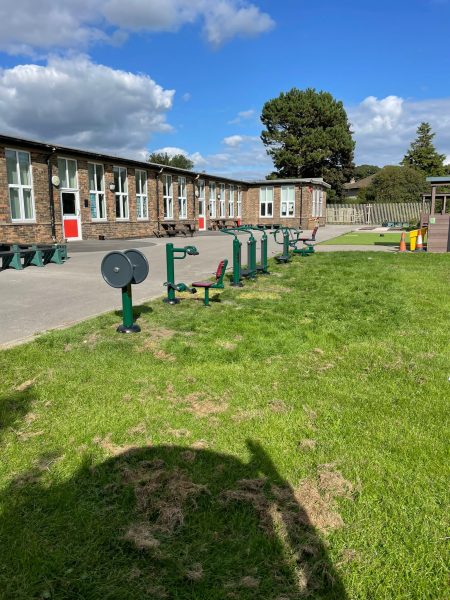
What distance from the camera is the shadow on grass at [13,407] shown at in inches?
139

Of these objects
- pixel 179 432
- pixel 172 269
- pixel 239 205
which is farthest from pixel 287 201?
pixel 179 432

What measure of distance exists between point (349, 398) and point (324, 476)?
4.06 ft

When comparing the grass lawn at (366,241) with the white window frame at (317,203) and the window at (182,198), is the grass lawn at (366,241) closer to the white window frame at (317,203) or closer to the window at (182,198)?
the window at (182,198)

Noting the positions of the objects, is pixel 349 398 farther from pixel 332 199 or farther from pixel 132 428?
pixel 332 199

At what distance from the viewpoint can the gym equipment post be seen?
5750mm

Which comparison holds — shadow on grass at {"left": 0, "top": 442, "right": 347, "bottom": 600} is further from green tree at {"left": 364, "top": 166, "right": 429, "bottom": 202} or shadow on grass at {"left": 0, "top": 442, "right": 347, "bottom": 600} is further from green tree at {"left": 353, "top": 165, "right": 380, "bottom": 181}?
green tree at {"left": 353, "top": 165, "right": 380, "bottom": 181}

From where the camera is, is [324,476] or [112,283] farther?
[112,283]

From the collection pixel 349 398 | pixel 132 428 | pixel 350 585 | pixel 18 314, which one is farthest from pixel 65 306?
pixel 350 585

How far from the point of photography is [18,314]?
7148 millimetres

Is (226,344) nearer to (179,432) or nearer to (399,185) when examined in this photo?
(179,432)

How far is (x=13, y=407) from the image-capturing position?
380 centimetres

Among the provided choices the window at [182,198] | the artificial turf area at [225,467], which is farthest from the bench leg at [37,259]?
the window at [182,198]

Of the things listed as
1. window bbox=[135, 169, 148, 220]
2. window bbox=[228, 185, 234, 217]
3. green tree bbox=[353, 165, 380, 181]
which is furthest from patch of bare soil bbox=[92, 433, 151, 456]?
green tree bbox=[353, 165, 380, 181]

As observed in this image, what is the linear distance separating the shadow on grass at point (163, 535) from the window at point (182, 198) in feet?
93.2
